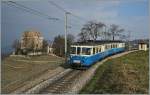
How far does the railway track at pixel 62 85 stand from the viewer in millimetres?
17191

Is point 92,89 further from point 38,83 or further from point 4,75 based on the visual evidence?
point 4,75

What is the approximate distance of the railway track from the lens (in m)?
17.2

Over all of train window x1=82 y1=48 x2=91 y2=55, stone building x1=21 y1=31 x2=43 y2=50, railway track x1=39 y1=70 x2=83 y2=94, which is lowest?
railway track x1=39 y1=70 x2=83 y2=94

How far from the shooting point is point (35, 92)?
16422mm

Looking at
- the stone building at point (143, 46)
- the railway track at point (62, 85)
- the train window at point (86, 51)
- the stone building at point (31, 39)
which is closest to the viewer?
the railway track at point (62, 85)

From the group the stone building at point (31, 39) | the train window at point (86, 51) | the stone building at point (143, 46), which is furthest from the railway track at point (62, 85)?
the stone building at point (31, 39)

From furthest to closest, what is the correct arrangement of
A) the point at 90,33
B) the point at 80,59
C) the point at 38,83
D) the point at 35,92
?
the point at 90,33 < the point at 80,59 < the point at 38,83 < the point at 35,92

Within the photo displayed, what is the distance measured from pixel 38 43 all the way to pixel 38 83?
5938cm

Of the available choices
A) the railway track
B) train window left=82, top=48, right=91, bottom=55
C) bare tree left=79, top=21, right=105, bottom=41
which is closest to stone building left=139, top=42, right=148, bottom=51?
bare tree left=79, top=21, right=105, bottom=41

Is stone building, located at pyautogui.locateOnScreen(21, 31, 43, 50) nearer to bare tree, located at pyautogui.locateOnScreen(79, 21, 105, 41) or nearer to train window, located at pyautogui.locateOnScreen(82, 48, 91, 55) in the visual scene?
bare tree, located at pyautogui.locateOnScreen(79, 21, 105, 41)

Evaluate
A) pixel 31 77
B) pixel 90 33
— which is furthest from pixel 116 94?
pixel 90 33

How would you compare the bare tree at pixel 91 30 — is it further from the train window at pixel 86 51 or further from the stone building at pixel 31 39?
the train window at pixel 86 51

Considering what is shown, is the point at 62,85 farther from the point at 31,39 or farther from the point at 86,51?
the point at 31,39

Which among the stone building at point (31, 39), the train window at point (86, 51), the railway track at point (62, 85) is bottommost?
the railway track at point (62, 85)
